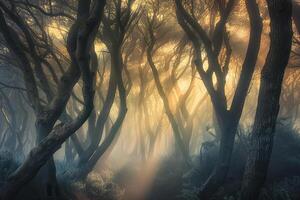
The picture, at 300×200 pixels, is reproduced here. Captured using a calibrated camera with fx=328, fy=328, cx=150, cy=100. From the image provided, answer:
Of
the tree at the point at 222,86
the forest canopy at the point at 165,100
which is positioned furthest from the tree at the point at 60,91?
the tree at the point at 222,86

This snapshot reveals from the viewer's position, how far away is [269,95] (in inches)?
236

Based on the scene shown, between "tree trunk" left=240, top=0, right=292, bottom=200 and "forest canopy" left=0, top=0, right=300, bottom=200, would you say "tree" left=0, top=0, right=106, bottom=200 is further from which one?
"tree trunk" left=240, top=0, right=292, bottom=200

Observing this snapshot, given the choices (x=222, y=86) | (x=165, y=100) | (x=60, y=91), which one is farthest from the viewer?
(x=165, y=100)

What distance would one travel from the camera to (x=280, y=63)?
5875 millimetres

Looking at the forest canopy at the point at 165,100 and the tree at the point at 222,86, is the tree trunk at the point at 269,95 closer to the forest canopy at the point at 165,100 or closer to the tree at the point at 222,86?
the forest canopy at the point at 165,100

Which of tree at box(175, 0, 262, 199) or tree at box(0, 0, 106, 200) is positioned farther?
tree at box(175, 0, 262, 199)

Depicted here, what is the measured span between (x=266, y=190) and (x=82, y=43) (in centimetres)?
598

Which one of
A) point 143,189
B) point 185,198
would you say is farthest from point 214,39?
point 143,189

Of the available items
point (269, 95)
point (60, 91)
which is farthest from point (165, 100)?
point (269, 95)

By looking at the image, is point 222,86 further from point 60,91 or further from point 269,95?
point 60,91

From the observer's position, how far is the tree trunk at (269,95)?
5738mm

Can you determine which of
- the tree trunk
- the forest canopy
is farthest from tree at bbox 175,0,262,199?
the tree trunk

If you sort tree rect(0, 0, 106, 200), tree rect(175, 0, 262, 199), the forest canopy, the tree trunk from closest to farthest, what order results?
the tree trunk
the forest canopy
tree rect(0, 0, 106, 200)
tree rect(175, 0, 262, 199)

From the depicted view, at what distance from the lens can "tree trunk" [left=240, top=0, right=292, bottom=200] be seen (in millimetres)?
5738
